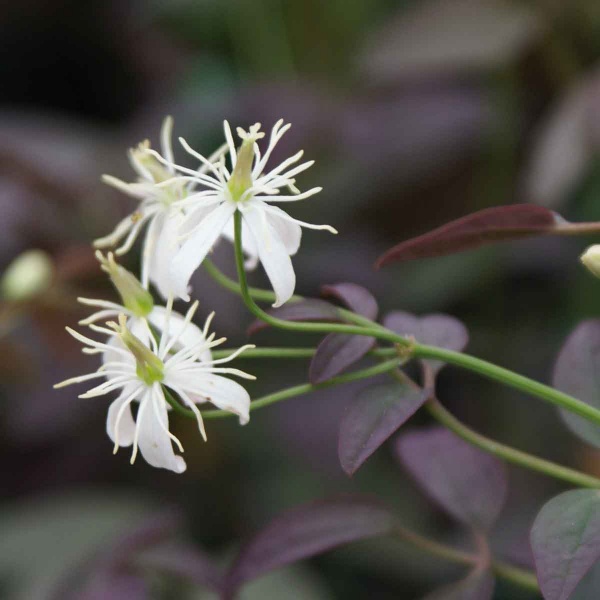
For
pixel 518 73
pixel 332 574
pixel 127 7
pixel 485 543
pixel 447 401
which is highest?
pixel 127 7

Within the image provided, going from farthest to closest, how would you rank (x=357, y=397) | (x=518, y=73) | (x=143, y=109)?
(x=143, y=109)
(x=518, y=73)
(x=357, y=397)

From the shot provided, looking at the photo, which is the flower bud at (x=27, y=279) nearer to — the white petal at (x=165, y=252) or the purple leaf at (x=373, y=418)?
the white petal at (x=165, y=252)

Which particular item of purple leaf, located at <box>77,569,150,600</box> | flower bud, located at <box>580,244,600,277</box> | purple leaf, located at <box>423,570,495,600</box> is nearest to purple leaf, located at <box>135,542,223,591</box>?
purple leaf, located at <box>77,569,150,600</box>

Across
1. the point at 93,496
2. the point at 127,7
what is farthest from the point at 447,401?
the point at 127,7

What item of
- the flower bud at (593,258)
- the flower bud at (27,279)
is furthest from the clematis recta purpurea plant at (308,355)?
the flower bud at (27,279)

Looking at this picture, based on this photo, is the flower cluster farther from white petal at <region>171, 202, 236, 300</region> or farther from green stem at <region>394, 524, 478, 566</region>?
green stem at <region>394, 524, 478, 566</region>

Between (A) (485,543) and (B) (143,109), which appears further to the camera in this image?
(B) (143,109)

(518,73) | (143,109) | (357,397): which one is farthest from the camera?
(143,109)

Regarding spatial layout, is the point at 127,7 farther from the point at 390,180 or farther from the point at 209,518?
the point at 209,518
